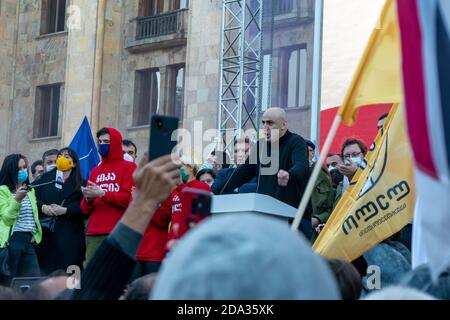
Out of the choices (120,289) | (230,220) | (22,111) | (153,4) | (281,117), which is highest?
(153,4)

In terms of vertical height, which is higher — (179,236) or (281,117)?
(281,117)

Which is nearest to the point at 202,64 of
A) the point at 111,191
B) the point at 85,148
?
the point at 85,148

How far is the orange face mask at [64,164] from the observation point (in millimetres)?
10094

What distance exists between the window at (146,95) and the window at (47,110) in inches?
101

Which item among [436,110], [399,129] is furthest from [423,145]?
[399,129]

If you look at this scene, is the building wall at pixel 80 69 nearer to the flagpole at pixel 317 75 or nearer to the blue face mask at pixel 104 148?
the flagpole at pixel 317 75

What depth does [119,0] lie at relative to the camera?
27.2 m

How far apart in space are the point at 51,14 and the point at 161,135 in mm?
26049

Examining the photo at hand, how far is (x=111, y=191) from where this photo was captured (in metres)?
8.79

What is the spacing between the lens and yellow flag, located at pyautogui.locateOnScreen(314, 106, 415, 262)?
257 inches

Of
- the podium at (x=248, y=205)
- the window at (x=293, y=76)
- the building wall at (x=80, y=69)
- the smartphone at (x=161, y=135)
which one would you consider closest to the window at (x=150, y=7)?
the building wall at (x=80, y=69)

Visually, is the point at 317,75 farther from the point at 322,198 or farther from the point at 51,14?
the point at 51,14

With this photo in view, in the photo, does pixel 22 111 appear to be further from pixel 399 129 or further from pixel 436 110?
pixel 436 110
